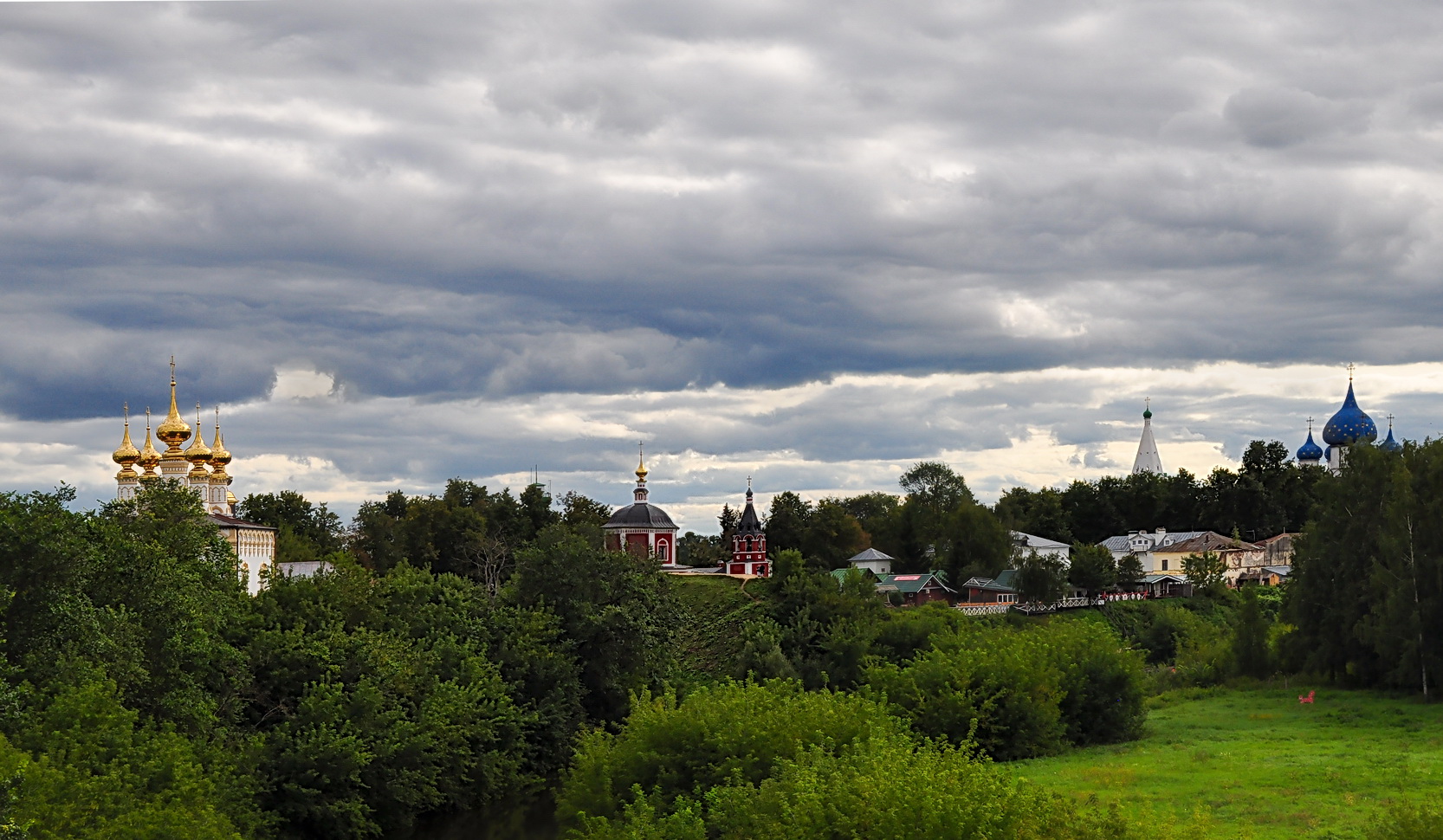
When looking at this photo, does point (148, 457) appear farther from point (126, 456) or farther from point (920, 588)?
point (920, 588)

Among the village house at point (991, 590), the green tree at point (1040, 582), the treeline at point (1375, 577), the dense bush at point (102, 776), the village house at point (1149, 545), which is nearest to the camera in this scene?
the dense bush at point (102, 776)

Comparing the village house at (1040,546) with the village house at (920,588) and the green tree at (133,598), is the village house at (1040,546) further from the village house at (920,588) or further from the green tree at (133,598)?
the green tree at (133,598)

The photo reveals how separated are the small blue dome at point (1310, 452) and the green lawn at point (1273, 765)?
100912 millimetres

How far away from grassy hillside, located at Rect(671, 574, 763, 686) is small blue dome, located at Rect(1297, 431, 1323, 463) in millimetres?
74856

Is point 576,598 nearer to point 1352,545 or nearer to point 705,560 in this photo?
point 1352,545

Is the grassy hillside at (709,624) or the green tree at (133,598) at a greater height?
the green tree at (133,598)

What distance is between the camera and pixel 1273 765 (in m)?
32.3

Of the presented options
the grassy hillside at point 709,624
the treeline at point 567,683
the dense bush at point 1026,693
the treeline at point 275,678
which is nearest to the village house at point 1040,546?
the grassy hillside at point 709,624

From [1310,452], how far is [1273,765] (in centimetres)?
11798

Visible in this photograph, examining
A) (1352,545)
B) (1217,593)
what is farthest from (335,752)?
(1217,593)

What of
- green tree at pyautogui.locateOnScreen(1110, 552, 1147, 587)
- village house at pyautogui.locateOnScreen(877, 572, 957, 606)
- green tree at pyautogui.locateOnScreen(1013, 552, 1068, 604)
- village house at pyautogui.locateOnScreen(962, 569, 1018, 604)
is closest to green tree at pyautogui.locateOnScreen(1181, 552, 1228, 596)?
green tree at pyautogui.locateOnScreen(1110, 552, 1147, 587)

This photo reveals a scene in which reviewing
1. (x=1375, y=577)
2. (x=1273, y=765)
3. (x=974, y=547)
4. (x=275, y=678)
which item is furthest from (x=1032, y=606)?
(x=275, y=678)

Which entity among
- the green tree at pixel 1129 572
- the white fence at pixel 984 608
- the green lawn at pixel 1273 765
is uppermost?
the green tree at pixel 1129 572

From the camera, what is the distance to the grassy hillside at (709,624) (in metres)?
66.8
